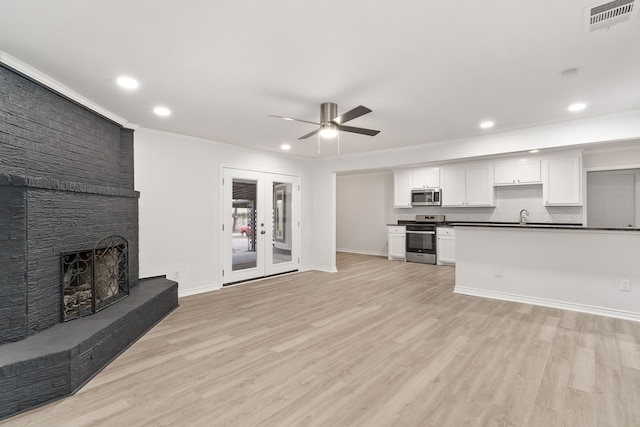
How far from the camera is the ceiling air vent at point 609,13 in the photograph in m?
1.79

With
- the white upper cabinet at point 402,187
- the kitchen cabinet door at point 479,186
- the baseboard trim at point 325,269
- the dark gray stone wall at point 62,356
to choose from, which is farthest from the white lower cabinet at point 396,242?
the dark gray stone wall at point 62,356

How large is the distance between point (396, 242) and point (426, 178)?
1794 mm

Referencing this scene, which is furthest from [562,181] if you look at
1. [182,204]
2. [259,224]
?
[182,204]

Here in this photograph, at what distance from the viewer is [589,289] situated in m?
3.84

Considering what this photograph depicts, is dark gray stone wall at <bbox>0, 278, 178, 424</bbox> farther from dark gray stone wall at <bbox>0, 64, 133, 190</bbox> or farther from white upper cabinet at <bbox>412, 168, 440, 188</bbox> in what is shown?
white upper cabinet at <bbox>412, 168, 440, 188</bbox>

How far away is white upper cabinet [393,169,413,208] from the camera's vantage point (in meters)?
7.75

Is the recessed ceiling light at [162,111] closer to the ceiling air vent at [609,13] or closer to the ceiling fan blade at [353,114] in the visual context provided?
the ceiling fan blade at [353,114]

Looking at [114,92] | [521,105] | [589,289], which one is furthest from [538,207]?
[114,92]

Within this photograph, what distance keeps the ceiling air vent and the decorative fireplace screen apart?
433cm

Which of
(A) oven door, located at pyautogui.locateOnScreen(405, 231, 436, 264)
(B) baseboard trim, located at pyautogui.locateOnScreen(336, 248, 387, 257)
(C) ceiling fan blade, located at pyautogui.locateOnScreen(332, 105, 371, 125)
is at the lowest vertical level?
(B) baseboard trim, located at pyautogui.locateOnScreen(336, 248, 387, 257)

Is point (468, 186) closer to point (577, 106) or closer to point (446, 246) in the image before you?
point (446, 246)

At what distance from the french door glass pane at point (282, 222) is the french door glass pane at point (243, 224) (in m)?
0.51

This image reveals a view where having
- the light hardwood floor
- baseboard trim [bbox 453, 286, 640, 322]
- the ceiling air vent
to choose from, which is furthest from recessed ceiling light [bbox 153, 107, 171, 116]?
baseboard trim [bbox 453, 286, 640, 322]

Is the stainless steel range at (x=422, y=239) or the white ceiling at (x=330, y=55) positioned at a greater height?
the white ceiling at (x=330, y=55)
